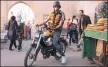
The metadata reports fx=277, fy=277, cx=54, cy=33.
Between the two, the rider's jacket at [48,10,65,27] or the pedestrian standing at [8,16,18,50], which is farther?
the pedestrian standing at [8,16,18,50]

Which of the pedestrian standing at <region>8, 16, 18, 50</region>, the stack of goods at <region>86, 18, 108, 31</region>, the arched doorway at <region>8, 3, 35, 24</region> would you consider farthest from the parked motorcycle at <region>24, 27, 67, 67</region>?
the arched doorway at <region>8, 3, 35, 24</region>

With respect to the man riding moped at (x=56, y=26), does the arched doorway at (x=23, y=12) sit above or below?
above

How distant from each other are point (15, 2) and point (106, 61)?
24041mm

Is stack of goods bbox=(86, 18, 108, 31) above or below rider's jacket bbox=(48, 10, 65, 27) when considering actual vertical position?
below

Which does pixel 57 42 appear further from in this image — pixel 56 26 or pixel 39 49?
pixel 39 49

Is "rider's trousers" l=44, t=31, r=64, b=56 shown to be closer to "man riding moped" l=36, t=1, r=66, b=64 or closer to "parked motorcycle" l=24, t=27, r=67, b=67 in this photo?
"man riding moped" l=36, t=1, r=66, b=64

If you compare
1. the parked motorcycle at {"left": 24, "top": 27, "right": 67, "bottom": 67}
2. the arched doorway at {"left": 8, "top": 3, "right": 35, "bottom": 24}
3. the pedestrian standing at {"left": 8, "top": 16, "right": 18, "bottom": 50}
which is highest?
the arched doorway at {"left": 8, "top": 3, "right": 35, "bottom": 24}

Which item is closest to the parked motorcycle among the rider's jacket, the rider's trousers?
the rider's trousers

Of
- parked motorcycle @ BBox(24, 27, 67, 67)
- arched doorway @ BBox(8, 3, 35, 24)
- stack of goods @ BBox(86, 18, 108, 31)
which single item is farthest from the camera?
arched doorway @ BBox(8, 3, 35, 24)

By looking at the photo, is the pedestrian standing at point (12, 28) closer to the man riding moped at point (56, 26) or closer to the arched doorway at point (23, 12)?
the man riding moped at point (56, 26)

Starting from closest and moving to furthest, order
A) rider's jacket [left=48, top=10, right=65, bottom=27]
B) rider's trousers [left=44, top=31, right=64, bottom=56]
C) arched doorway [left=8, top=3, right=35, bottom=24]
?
rider's trousers [left=44, top=31, right=64, bottom=56]
rider's jacket [left=48, top=10, right=65, bottom=27]
arched doorway [left=8, top=3, right=35, bottom=24]

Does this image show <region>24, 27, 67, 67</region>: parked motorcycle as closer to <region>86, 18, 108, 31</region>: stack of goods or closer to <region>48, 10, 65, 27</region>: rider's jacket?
<region>48, 10, 65, 27</region>: rider's jacket

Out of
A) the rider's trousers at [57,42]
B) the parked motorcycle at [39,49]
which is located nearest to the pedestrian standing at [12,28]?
the parked motorcycle at [39,49]

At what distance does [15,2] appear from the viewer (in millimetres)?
30000
